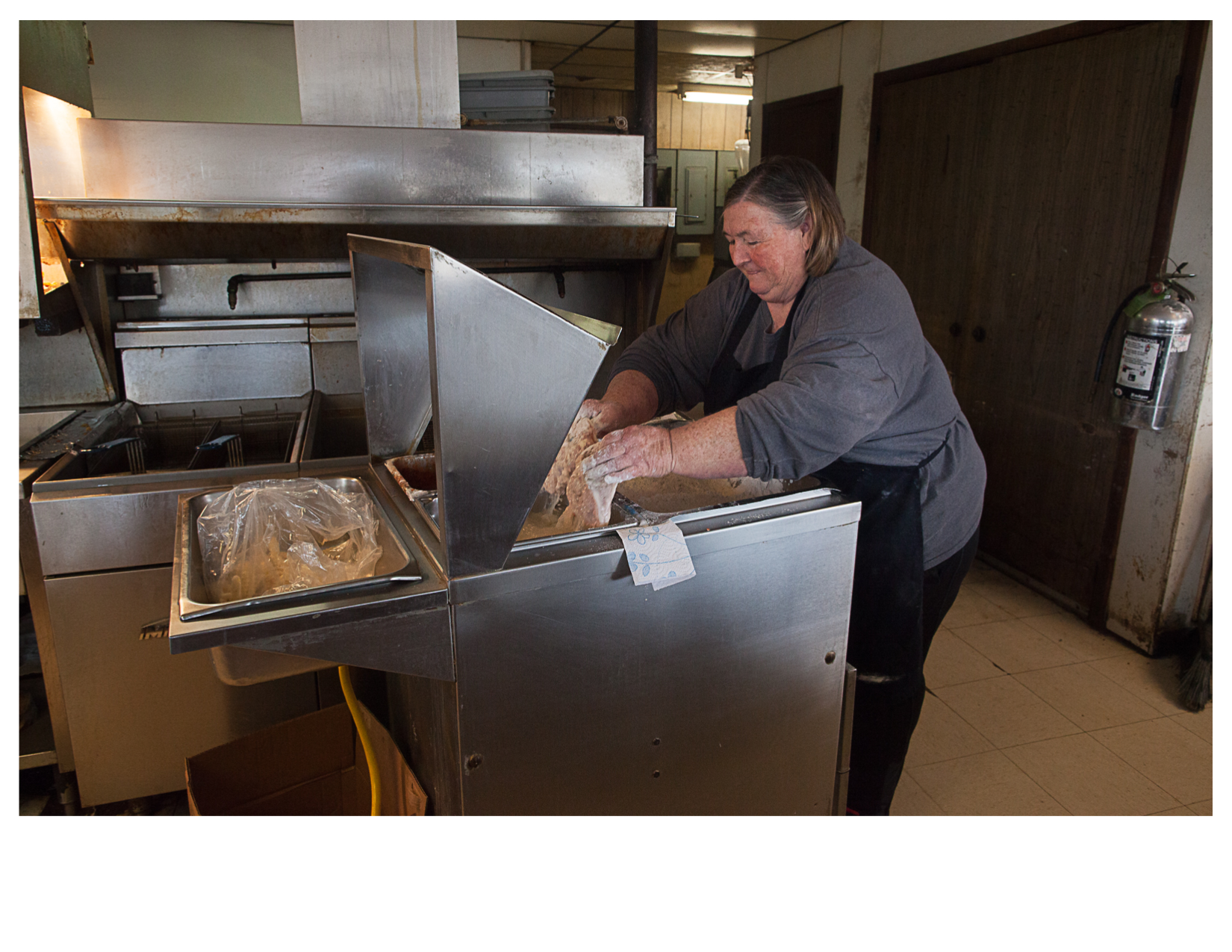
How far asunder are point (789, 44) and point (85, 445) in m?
4.19

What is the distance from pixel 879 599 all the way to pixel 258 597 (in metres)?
1.11

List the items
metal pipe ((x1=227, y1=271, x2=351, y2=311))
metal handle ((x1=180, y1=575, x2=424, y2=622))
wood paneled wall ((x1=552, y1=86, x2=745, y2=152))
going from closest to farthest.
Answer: metal handle ((x1=180, y1=575, x2=424, y2=622)) < metal pipe ((x1=227, y1=271, x2=351, y2=311)) < wood paneled wall ((x1=552, y1=86, x2=745, y2=152))

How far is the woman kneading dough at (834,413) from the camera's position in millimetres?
1308

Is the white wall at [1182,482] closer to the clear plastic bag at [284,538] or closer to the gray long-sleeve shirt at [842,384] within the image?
the gray long-sleeve shirt at [842,384]

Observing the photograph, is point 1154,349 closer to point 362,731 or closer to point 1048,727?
point 1048,727

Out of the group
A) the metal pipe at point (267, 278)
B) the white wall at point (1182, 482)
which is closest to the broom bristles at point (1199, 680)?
the white wall at point (1182, 482)

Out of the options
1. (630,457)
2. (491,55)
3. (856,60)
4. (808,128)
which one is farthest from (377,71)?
(808,128)

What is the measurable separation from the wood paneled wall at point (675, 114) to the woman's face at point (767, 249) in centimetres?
503

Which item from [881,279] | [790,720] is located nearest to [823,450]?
[881,279]

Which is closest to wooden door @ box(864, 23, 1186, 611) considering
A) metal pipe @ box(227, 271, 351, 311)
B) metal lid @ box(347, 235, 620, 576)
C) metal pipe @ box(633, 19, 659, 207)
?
metal pipe @ box(633, 19, 659, 207)

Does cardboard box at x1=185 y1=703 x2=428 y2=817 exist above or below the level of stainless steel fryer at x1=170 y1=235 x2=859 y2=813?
below

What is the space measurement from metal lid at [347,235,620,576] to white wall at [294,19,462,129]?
3.80 ft

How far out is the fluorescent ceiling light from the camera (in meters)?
6.37

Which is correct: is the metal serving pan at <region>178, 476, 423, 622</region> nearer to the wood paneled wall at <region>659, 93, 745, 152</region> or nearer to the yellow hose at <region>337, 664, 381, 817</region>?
the yellow hose at <region>337, 664, 381, 817</region>
